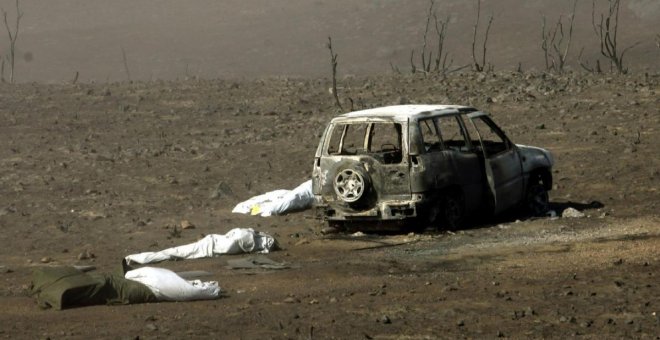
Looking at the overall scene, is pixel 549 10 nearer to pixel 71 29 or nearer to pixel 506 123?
pixel 71 29

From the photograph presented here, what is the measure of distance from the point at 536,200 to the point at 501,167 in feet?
3.35

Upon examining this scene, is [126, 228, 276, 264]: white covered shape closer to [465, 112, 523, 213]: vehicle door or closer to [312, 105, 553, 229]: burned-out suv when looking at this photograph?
[312, 105, 553, 229]: burned-out suv

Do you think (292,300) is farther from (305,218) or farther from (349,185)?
(305,218)

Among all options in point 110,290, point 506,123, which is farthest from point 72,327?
point 506,123

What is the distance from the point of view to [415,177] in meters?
14.0

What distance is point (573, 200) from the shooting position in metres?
17.0

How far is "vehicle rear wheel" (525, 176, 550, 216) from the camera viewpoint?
15695 mm

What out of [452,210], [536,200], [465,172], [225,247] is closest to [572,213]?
[536,200]

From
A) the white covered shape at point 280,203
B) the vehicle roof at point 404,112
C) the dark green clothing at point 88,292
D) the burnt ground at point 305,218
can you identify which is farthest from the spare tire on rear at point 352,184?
the dark green clothing at point 88,292

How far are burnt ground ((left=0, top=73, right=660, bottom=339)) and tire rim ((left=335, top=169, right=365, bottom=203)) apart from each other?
477 millimetres

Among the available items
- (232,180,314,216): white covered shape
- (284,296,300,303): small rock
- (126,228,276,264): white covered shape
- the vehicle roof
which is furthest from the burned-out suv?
(284,296,300,303): small rock

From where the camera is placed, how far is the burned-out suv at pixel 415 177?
14062 millimetres

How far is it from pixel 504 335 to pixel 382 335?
0.84 metres

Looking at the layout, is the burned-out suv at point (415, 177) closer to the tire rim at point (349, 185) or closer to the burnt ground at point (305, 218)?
the tire rim at point (349, 185)
